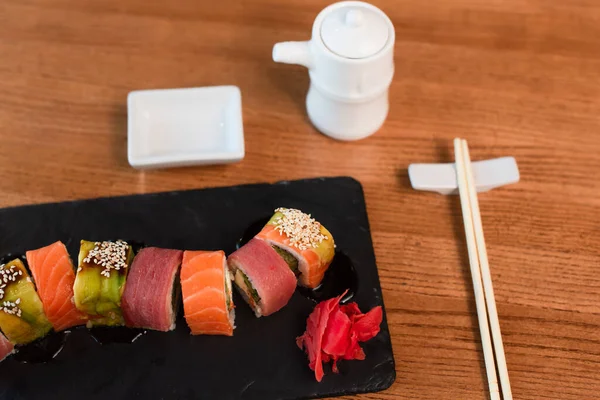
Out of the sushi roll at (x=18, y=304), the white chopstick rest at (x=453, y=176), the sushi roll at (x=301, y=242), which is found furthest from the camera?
the white chopstick rest at (x=453, y=176)

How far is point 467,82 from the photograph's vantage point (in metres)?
1.95

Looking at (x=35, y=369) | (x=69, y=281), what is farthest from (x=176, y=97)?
(x=35, y=369)

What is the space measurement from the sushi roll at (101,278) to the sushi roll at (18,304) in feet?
0.30

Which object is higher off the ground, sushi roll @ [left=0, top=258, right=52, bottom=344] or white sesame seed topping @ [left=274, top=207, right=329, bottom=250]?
white sesame seed topping @ [left=274, top=207, right=329, bottom=250]

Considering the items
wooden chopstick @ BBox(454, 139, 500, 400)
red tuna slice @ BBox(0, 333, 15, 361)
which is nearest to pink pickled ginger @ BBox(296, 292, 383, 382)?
wooden chopstick @ BBox(454, 139, 500, 400)

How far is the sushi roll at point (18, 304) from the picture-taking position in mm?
1316

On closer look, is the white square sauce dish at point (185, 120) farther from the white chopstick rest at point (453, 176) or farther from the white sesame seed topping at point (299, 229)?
the white chopstick rest at point (453, 176)

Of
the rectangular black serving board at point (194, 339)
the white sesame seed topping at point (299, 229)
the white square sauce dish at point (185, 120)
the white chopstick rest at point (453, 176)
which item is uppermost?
the white square sauce dish at point (185, 120)

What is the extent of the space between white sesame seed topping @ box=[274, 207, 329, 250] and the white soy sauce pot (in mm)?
368

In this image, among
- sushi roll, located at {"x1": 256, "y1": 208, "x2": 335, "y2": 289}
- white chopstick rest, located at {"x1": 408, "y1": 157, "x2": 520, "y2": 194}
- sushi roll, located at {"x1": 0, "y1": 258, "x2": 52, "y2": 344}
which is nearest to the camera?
sushi roll, located at {"x1": 0, "y1": 258, "x2": 52, "y2": 344}

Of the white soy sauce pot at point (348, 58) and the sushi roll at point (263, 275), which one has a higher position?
the white soy sauce pot at point (348, 58)

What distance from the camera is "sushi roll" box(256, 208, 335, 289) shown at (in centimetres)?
143

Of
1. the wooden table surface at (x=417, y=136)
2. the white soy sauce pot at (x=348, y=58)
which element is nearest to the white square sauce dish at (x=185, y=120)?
the wooden table surface at (x=417, y=136)

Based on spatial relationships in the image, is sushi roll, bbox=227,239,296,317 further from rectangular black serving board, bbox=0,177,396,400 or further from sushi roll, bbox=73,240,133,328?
sushi roll, bbox=73,240,133,328
